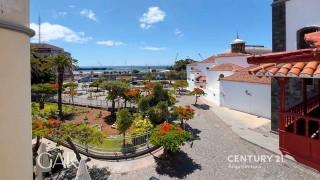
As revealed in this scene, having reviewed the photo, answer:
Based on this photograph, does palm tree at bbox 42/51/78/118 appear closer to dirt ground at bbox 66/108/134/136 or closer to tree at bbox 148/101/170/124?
dirt ground at bbox 66/108/134/136

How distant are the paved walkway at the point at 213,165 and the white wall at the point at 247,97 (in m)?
6.29

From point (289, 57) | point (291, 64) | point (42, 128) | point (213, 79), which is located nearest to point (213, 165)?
point (42, 128)

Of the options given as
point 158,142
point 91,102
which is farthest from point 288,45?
point 91,102

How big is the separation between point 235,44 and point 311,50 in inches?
1730

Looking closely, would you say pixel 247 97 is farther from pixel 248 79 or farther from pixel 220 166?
pixel 220 166

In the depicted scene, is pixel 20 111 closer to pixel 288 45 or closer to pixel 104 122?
pixel 288 45

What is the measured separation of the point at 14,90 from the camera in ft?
11.8

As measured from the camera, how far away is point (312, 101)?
7938 millimetres

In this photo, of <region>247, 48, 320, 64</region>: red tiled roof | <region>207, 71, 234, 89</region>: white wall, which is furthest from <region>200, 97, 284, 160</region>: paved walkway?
<region>247, 48, 320, 64</region>: red tiled roof
